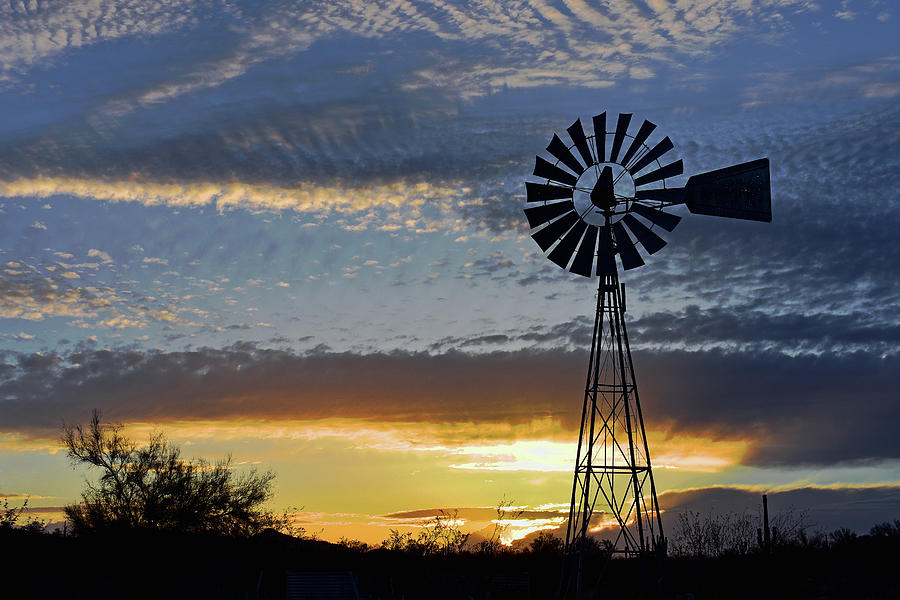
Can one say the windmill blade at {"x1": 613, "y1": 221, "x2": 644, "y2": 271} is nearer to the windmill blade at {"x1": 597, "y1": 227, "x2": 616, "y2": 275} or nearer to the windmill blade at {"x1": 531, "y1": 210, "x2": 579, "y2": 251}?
the windmill blade at {"x1": 597, "y1": 227, "x2": 616, "y2": 275}

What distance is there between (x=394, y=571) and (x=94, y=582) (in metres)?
10.9

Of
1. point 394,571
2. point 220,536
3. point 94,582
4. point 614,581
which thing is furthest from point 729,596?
point 94,582

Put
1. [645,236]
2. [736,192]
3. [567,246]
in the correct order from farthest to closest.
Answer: [567,246] < [645,236] < [736,192]

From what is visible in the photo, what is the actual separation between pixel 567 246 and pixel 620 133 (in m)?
3.06

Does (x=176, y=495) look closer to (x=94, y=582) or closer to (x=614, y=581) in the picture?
(x=94, y=582)

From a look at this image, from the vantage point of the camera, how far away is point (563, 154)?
2259 cm

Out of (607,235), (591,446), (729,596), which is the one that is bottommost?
(729,596)

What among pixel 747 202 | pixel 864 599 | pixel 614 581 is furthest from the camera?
pixel 614 581

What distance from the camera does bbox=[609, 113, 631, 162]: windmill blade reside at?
870 inches

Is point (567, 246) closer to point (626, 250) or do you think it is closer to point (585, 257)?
point (585, 257)

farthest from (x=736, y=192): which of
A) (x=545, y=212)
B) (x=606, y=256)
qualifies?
(x=545, y=212)

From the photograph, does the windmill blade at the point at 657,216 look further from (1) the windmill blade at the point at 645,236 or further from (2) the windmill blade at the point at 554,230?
(2) the windmill blade at the point at 554,230

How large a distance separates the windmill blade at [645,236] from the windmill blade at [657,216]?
0.23 m

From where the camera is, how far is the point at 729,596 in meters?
27.9
